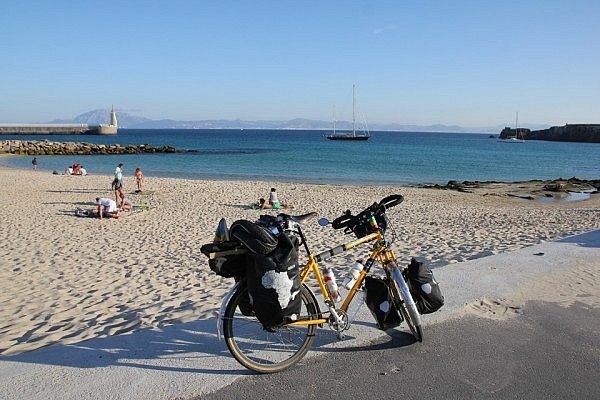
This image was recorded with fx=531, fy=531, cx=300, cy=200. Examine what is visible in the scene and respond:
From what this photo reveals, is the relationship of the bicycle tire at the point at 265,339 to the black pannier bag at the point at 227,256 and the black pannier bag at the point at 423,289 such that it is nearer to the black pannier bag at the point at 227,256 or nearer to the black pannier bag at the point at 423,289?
the black pannier bag at the point at 227,256

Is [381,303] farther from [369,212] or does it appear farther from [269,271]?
[269,271]

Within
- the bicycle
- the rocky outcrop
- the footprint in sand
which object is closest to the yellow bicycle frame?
the bicycle

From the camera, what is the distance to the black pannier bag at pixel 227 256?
10.3ft

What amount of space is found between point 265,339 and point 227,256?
918 millimetres

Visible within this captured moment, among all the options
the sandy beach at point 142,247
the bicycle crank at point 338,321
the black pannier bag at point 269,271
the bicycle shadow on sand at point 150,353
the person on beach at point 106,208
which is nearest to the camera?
the black pannier bag at point 269,271

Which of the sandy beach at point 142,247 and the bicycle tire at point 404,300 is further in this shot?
the sandy beach at point 142,247

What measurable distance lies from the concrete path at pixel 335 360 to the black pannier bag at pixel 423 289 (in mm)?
282

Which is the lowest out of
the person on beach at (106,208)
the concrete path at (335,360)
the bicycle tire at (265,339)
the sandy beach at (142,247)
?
the sandy beach at (142,247)

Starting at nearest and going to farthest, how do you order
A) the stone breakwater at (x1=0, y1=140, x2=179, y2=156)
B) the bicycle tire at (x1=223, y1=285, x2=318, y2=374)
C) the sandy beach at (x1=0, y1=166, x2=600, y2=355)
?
1. the bicycle tire at (x1=223, y1=285, x2=318, y2=374)
2. the sandy beach at (x1=0, y1=166, x2=600, y2=355)
3. the stone breakwater at (x1=0, y1=140, x2=179, y2=156)

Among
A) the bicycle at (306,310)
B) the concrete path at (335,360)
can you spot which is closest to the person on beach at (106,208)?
the concrete path at (335,360)

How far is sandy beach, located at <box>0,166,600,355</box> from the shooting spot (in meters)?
5.55

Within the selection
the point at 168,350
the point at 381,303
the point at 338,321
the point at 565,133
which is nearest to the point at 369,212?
the point at 381,303

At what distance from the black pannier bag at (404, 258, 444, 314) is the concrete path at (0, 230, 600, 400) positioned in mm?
282

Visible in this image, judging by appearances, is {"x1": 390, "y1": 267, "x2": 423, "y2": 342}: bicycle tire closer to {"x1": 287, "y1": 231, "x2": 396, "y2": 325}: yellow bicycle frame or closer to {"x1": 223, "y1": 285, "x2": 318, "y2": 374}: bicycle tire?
{"x1": 287, "y1": 231, "x2": 396, "y2": 325}: yellow bicycle frame
